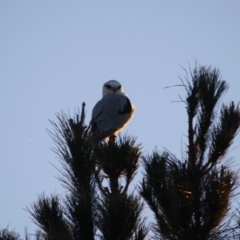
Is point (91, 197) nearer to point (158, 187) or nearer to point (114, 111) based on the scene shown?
point (158, 187)

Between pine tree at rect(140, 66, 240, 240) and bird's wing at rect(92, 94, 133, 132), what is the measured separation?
555 centimetres

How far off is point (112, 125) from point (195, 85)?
6.03 meters

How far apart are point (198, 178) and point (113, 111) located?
23.1 feet

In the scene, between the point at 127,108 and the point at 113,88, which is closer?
Result: the point at 127,108

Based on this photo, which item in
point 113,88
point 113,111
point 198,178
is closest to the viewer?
point 198,178

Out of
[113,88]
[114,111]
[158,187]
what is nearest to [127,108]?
[114,111]

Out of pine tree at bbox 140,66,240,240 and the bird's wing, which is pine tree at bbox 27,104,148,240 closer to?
pine tree at bbox 140,66,240,240

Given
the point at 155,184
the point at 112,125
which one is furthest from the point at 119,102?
the point at 155,184

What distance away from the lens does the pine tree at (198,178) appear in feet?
17.3

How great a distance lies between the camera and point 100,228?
16.9 ft

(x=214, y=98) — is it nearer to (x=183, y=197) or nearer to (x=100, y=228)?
(x=183, y=197)

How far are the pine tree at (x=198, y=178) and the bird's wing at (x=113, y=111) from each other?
555cm

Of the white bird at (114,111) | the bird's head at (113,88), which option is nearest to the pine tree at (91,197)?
the white bird at (114,111)

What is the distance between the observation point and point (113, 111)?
12281mm
